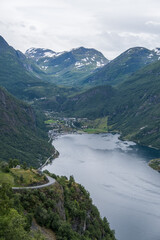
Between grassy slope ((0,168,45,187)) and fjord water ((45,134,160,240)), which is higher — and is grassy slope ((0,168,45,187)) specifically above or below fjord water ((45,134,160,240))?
above

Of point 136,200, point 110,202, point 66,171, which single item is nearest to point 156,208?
point 136,200

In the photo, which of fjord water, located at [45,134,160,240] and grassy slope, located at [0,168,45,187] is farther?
fjord water, located at [45,134,160,240]

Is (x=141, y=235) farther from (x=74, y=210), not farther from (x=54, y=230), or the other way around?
(x=54, y=230)

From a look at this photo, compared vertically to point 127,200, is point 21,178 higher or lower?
higher

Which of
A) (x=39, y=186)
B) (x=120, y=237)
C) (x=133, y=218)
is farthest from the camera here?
(x=133, y=218)

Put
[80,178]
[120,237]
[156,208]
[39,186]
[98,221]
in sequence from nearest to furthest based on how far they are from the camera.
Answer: [39,186]
[98,221]
[120,237]
[156,208]
[80,178]

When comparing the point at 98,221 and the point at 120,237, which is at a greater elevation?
the point at 98,221

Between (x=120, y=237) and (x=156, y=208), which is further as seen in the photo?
(x=156, y=208)

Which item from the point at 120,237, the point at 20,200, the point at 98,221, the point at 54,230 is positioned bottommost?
the point at 120,237

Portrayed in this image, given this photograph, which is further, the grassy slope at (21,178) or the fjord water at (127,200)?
the fjord water at (127,200)

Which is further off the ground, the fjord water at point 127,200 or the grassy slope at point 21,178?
the grassy slope at point 21,178

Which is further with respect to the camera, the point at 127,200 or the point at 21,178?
the point at 127,200
